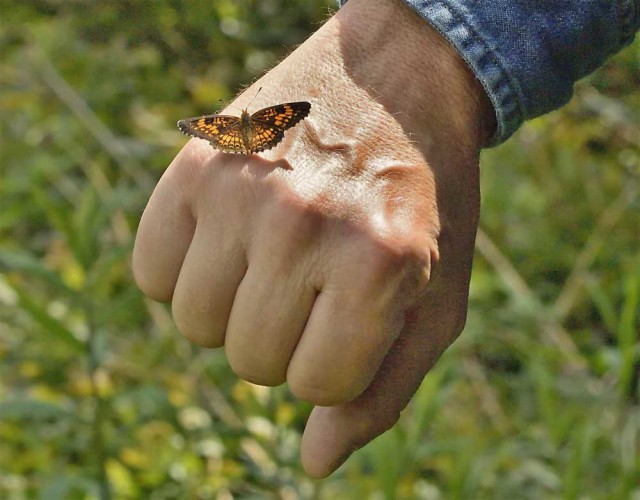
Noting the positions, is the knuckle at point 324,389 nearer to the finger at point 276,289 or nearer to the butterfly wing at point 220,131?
the finger at point 276,289

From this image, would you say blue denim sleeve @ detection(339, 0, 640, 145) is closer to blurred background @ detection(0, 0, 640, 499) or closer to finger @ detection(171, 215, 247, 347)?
finger @ detection(171, 215, 247, 347)

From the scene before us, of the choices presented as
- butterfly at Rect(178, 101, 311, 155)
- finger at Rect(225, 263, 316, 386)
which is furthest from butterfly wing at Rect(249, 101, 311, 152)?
finger at Rect(225, 263, 316, 386)

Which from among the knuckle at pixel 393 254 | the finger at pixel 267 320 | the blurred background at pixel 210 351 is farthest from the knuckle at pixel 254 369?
the blurred background at pixel 210 351

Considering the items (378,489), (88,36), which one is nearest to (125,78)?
(88,36)

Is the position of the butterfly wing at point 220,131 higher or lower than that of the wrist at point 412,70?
lower

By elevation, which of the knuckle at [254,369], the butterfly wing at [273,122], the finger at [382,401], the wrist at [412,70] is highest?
the wrist at [412,70]

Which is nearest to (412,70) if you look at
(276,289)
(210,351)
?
(276,289)

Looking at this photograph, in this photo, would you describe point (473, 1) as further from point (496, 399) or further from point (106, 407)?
point (496, 399)
